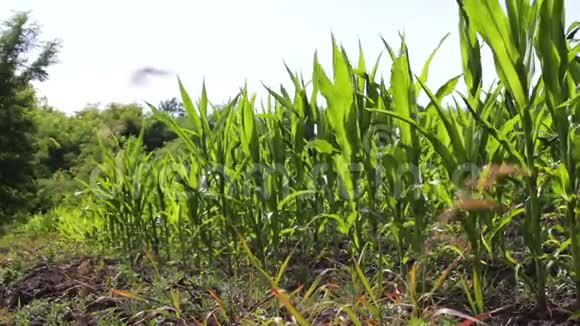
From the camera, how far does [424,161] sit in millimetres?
1932

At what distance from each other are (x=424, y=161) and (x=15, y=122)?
1119 centimetres

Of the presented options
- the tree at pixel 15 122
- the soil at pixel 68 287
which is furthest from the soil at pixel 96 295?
the tree at pixel 15 122

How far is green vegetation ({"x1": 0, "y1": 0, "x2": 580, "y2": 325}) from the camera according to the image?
1.32 metres

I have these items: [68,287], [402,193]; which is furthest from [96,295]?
[402,193]

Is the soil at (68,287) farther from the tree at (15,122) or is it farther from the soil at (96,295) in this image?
the tree at (15,122)

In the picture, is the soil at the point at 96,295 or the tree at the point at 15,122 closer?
the soil at the point at 96,295

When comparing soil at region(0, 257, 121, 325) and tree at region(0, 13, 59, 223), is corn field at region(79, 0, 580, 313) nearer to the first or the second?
soil at region(0, 257, 121, 325)

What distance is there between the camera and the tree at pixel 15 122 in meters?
11.6

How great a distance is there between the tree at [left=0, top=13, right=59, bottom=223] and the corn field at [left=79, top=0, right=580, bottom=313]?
961cm

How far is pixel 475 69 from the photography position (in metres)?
1.69

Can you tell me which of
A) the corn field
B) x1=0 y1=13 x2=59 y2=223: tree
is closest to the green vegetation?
the corn field

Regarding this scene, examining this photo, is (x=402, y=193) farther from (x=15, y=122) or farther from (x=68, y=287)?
(x=15, y=122)

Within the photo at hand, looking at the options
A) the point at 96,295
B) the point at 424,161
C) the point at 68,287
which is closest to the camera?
the point at 424,161

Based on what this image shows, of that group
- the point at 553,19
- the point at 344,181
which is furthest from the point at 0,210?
the point at 553,19
